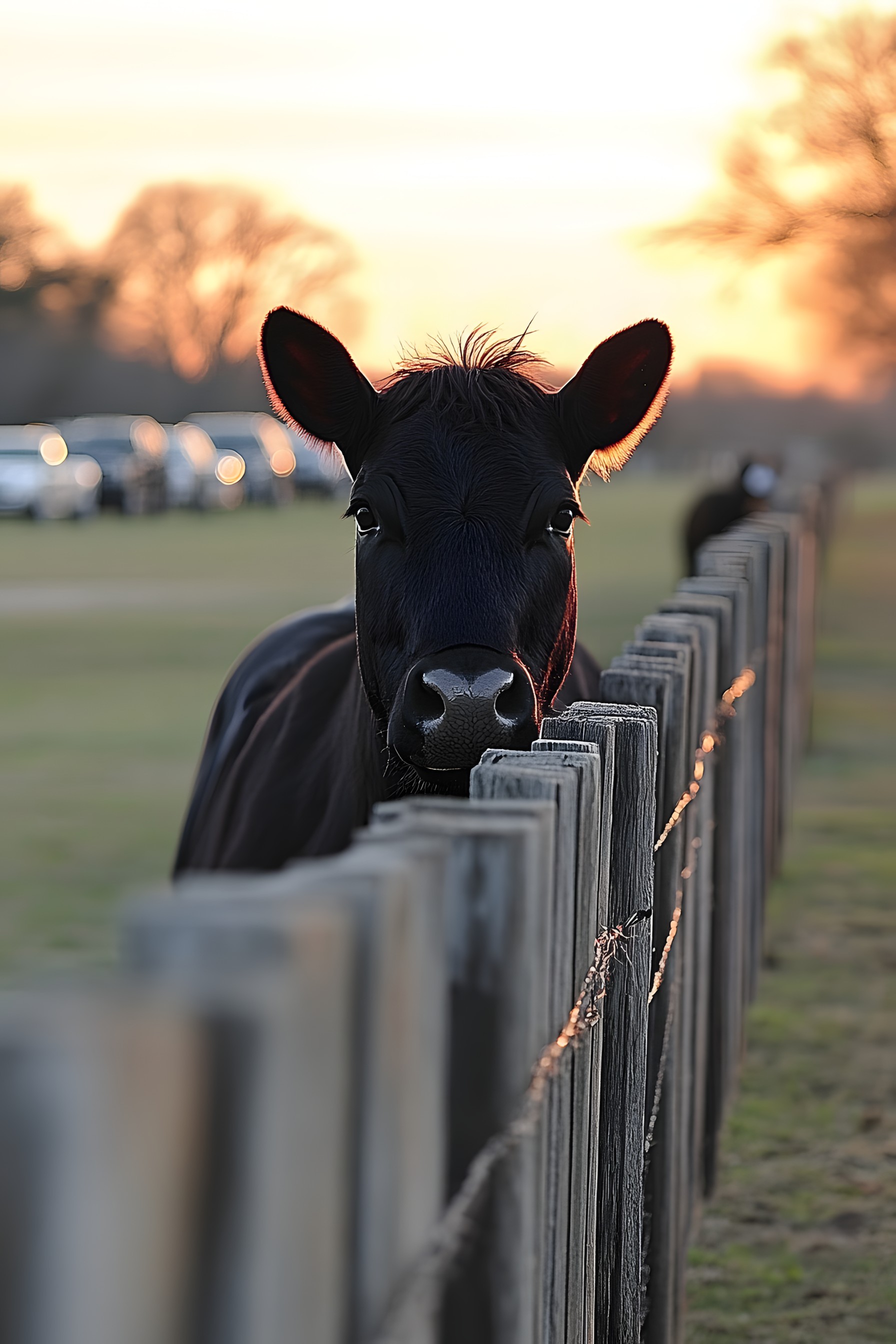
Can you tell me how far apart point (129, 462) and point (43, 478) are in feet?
15.3

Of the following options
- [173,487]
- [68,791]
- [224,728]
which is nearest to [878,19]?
[173,487]

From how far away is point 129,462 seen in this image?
128ft

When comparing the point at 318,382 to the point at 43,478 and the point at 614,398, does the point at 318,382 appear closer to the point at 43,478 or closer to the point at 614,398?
the point at 614,398

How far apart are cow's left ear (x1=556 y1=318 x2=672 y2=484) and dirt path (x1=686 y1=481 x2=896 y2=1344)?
2.04 m

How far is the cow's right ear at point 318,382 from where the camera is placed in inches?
163

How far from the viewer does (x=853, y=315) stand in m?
48.2

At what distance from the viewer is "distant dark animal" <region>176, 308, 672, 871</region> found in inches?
132

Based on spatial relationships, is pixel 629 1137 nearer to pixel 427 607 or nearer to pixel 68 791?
pixel 427 607

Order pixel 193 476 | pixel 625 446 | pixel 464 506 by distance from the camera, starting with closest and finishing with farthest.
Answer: pixel 464 506
pixel 625 446
pixel 193 476

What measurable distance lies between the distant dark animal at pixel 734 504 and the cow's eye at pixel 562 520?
13.5 metres

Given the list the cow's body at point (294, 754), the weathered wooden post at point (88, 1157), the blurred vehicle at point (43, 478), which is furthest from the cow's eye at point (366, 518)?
the blurred vehicle at point (43, 478)

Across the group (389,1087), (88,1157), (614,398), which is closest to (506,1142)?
(389,1087)

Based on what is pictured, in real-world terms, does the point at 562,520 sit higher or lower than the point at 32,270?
lower

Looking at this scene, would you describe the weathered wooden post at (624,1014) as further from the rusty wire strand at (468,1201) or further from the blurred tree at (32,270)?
the blurred tree at (32,270)
